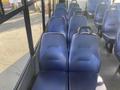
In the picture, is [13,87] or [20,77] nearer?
[13,87]

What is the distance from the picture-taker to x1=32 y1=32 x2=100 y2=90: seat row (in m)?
1.99

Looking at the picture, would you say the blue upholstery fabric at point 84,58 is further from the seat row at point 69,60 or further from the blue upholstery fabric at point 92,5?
the blue upholstery fabric at point 92,5

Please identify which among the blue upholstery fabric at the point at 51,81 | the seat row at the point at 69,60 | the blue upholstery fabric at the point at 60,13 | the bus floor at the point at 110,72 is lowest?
the bus floor at the point at 110,72

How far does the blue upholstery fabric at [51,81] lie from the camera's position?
1833 millimetres

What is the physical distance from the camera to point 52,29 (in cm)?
309

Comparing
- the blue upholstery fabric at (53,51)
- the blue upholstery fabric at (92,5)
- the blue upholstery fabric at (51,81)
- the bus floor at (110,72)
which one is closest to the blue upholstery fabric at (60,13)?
the bus floor at (110,72)

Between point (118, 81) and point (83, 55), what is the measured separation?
3.24 feet

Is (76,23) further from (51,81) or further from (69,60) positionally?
(51,81)

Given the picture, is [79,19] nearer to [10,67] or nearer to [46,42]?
[46,42]

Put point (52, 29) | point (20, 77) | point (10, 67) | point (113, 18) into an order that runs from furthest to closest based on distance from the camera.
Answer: point (113, 18) → point (52, 29) → point (10, 67) → point (20, 77)

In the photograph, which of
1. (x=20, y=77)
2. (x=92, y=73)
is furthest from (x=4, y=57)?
(x=92, y=73)

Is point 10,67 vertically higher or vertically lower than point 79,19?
lower

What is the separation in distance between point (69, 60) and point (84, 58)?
18 centimetres

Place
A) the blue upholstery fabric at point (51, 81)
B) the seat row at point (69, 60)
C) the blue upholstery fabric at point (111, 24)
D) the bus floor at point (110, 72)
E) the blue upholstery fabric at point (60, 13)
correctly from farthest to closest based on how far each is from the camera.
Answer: the blue upholstery fabric at point (60, 13), the blue upholstery fabric at point (111, 24), the bus floor at point (110, 72), the seat row at point (69, 60), the blue upholstery fabric at point (51, 81)
